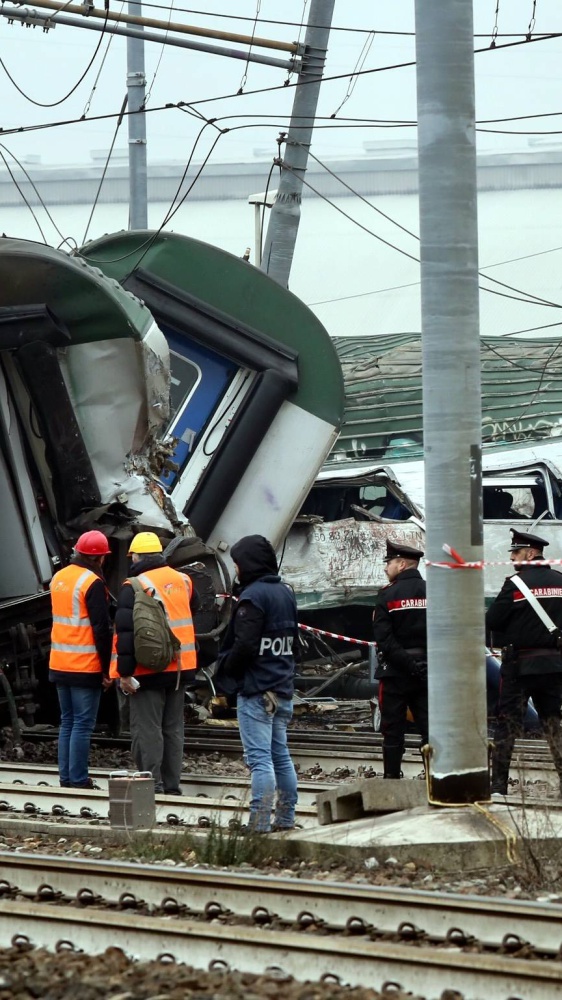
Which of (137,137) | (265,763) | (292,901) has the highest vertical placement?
(137,137)

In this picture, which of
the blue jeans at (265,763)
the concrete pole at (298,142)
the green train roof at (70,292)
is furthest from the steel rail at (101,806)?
the concrete pole at (298,142)

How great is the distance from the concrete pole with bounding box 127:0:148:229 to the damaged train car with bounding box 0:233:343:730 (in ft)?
21.9

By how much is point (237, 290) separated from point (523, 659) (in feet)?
18.1

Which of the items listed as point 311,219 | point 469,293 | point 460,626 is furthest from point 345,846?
point 311,219

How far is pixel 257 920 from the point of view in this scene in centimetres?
542

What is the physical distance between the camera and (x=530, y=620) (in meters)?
8.67

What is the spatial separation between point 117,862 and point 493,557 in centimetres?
965

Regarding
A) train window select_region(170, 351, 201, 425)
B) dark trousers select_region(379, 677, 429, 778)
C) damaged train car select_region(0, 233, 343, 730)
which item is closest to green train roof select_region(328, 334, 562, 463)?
damaged train car select_region(0, 233, 343, 730)

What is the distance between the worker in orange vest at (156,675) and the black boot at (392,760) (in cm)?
128

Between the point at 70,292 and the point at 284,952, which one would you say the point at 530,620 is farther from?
the point at 70,292

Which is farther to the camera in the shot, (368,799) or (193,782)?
(193,782)

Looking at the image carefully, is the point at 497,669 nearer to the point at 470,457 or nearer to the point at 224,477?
the point at 224,477

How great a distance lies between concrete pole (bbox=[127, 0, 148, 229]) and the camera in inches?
750

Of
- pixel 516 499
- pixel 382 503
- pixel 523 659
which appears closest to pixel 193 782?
pixel 523 659
